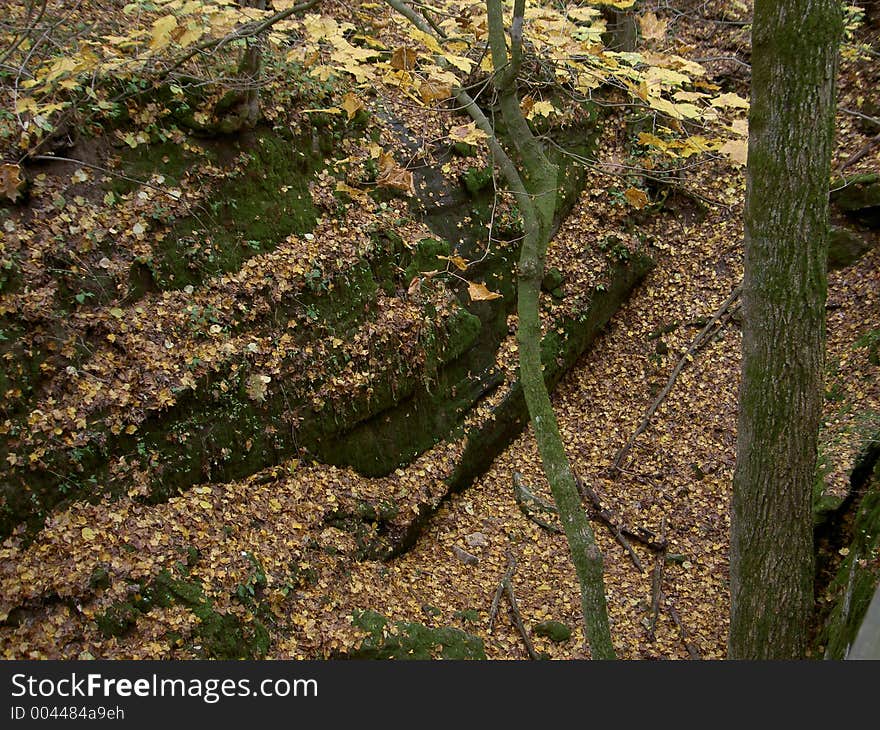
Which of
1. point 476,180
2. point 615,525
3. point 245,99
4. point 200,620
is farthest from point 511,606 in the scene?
point 245,99

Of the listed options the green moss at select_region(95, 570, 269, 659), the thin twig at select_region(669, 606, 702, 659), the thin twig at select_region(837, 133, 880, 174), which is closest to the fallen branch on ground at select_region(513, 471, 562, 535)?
the thin twig at select_region(669, 606, 702, 659)

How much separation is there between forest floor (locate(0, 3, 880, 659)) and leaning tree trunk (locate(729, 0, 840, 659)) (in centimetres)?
73

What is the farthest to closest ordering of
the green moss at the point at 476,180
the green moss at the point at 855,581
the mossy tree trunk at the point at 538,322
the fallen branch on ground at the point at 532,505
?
the green moss at the point at 476,180, the fallen branch on ground at the point at 532,505, the mossy tree trunk at the point at 538,322, the green moss at the point at 855,581

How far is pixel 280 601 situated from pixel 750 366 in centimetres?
422

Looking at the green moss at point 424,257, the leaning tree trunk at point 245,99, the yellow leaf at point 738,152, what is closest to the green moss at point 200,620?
the green moss at point 424,257

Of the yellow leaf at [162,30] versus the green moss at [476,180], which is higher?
the green moss at [476,180]

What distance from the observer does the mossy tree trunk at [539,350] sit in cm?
417

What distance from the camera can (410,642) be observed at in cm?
516

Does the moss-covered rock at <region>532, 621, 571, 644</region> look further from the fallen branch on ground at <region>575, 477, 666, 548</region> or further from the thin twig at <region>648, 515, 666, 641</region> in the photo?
the fallen branch on ground at <region>575, 477, 666, 548</region>

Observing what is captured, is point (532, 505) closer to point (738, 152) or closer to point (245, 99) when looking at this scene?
point (738, 152)

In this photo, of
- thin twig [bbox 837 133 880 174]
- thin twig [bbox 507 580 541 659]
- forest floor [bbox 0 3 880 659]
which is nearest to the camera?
forest floor [bbox 0 3 880 659]

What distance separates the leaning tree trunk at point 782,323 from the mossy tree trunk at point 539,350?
3.15ft

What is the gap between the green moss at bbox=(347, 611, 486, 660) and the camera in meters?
5.01

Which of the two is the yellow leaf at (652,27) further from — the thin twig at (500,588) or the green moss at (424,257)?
the thin twig at (500,588)
